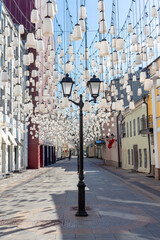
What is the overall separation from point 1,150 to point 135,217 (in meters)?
19.1

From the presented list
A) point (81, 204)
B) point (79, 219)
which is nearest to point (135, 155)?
point (81, 204)

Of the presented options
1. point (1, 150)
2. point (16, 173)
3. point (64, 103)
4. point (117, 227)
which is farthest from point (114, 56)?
point (16, 173)

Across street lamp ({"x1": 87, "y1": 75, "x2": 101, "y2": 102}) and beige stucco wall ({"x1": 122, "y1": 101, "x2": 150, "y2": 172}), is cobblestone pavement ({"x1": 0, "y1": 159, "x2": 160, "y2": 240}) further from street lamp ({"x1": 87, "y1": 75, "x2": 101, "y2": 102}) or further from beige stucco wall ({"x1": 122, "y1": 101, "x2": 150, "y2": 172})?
beige stucco wall ({"x1": 122, "y1": 101, "x2": 150, "y2": 172})

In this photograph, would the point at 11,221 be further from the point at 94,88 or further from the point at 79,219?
the point at 94,88

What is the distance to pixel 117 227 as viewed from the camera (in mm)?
8445

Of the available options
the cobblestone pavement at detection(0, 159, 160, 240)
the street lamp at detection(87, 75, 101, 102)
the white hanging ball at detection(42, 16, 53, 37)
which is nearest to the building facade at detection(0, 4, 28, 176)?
the cobblestone pavement at detection(0, 159, 160, 240)

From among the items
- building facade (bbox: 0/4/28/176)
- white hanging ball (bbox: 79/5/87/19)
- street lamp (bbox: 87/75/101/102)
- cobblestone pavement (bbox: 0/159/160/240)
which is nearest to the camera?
white hanging ball (bbox: 79/5/87/19)

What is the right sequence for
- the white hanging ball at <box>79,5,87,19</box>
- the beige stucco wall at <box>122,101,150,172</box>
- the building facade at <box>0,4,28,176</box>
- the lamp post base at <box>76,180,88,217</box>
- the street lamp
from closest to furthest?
the white hanging ball at <box>79,5,87,19</box> < the lamp post base at <box>76,180,88,217</box> < the street lamp < the building facade at <box>0,4,28,176</box> < the beige stucco wall at <box>122,101,150,172</box>

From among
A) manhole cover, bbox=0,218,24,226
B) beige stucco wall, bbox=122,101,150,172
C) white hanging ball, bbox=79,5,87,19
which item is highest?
white hanging ball, bbox=79,5,87,19

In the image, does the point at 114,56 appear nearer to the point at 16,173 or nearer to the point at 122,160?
the point at 16,173

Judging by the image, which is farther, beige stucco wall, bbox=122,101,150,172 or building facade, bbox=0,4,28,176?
beige stucco wall, bbox=122,101,150,172

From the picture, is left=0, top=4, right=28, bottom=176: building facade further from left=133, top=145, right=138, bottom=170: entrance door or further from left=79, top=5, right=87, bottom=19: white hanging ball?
left=79, top=5, right=87, bottom=19: white hanging ball

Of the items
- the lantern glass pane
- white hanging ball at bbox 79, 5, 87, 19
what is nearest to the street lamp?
the lantern glass pane

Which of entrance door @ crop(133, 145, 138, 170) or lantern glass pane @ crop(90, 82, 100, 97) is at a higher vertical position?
lantern glass pane @ crop(90, 82, 100, 97)
